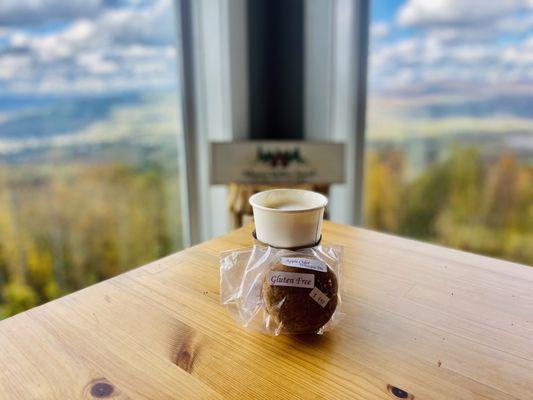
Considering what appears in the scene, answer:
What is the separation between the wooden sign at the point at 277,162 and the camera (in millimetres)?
1716

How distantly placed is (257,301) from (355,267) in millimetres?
235

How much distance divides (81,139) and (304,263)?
1.36 m

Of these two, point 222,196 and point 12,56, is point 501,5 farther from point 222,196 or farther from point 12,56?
point 12,56

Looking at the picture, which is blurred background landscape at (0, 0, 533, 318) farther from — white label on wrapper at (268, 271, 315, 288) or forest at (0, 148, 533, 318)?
white label on wrapper at (268, 271, 315, 288)

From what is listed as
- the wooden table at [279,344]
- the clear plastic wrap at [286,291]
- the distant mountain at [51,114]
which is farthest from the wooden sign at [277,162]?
the clear plastic wrap at [286,291]

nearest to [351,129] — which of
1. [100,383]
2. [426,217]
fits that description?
[426,217]

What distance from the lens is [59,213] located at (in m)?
1.58

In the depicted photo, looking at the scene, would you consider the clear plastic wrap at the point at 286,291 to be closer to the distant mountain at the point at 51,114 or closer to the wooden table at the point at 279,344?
the wooden table at the point at 279,344

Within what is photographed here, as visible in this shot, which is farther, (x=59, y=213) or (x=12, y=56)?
(x=59, y=213)

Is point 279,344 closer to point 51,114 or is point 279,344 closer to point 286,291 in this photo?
point 286,291

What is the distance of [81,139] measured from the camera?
5.20 ft

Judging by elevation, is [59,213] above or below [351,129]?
below

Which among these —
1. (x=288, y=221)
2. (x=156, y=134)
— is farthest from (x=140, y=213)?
(x=288, y=221)

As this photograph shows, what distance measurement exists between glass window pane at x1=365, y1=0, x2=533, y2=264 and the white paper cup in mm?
1482
